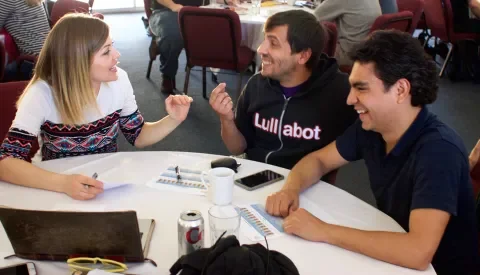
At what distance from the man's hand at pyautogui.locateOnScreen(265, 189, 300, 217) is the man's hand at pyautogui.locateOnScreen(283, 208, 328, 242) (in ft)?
0.24

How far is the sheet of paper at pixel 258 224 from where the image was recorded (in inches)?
51.9

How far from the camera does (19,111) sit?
5.49ft

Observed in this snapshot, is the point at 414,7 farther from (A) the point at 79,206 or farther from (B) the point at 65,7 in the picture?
(A) the point at 79,206

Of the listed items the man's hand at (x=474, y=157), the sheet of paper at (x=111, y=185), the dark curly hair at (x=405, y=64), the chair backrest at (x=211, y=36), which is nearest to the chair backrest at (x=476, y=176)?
the man's hand at (x=474, y=157)

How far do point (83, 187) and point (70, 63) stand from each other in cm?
50

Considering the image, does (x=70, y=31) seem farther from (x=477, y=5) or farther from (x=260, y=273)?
(x=477, y=5)

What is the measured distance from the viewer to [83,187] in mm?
1468

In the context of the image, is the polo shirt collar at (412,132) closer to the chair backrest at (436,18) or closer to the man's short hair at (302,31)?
the man's short hair at (302,31)

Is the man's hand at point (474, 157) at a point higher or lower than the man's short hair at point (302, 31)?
lower

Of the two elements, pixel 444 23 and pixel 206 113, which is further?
pixel 444 23

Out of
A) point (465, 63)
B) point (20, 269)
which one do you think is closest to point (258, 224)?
point (20, 269)

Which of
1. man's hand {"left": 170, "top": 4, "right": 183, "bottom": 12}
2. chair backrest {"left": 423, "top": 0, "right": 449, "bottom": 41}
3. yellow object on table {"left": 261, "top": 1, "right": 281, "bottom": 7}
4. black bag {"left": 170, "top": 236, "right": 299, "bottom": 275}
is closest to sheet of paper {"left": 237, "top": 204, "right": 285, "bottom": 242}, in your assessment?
black bag {"left": 170, "top": 236, "right": 299, "bottom": 275}

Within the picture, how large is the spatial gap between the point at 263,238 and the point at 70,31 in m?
1.02

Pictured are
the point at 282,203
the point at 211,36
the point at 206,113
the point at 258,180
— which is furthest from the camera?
the point at 206,113
